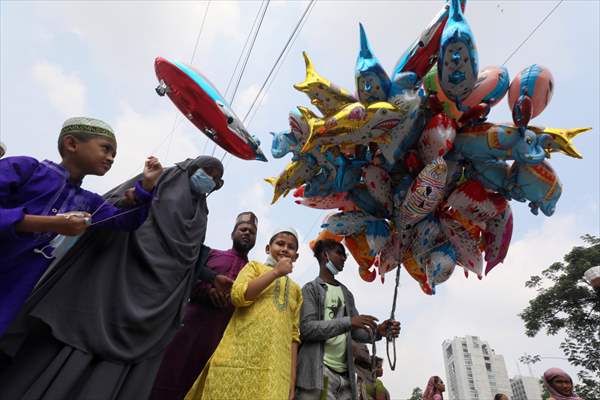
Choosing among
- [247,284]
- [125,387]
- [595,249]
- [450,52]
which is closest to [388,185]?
[450,52]

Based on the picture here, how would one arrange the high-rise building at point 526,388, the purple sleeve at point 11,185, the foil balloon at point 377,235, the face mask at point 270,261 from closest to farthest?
the purple sleeve at point 11,185 < the face mask at point 270,261 < the foil balloon at point 377,235 < the high-rise building at point 526,388

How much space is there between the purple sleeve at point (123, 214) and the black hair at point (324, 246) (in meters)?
1.36

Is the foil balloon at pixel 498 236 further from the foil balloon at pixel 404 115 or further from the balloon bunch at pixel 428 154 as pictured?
the foil balloon at pixel 404 115

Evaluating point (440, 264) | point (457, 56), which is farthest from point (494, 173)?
point (457, 56)

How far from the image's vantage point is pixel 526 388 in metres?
42.2

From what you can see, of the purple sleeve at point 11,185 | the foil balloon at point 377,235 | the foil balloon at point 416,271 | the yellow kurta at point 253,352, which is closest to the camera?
the purple sleeve at point 11,185

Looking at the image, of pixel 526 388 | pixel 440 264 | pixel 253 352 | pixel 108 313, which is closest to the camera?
pixel 108 313

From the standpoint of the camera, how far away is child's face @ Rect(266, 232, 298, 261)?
7.39 ft

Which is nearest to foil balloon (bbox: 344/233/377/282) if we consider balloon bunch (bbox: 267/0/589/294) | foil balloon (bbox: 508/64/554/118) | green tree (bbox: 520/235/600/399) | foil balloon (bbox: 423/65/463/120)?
balloon bunch (bbox: 267/0/589/294)

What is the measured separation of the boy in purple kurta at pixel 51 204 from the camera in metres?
1.26

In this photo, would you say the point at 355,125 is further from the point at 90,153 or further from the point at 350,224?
the point at 90,153

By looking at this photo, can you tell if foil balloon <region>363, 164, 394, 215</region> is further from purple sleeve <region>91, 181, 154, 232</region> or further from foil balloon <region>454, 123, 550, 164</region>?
purple sleeve <region>91, 181, 154, 232</region>

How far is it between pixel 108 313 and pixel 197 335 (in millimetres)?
715

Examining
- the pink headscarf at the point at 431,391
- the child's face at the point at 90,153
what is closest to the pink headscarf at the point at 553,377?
the pink headscarf at the point at 431,391
